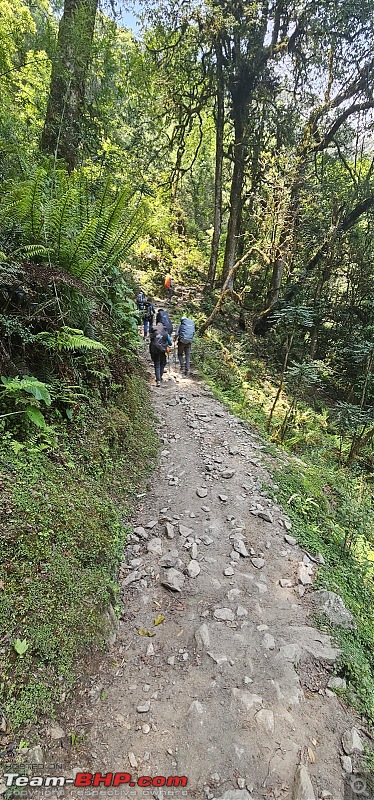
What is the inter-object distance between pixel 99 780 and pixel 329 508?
4215 mm

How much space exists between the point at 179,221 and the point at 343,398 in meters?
12.9

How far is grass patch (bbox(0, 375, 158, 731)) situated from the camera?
231cm

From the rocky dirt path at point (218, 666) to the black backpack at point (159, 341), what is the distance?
151 inches

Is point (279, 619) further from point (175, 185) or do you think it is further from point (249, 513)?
point (175, 185)

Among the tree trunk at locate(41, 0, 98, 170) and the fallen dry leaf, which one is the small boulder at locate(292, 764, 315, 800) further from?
the tree trunk at locate(41, 0, 98, 170)

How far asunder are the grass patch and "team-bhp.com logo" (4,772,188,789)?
25 cm

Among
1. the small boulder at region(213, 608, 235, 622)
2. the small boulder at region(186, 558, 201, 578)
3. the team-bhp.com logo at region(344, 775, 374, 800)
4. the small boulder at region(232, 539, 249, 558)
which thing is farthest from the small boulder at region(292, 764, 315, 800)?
the small boulder at region(232, 539, 249, 558)

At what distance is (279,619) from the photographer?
3.49 m

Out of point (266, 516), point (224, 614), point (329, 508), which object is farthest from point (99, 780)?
point (329, 508)

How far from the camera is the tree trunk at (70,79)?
22.7ft

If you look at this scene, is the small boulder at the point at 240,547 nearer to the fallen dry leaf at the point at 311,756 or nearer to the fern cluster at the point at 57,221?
the fallen dry leaf at the point at 311,756

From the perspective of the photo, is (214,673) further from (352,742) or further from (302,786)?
(352,742)

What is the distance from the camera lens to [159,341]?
8148mm

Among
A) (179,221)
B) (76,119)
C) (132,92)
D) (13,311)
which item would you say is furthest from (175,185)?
(13,311)
